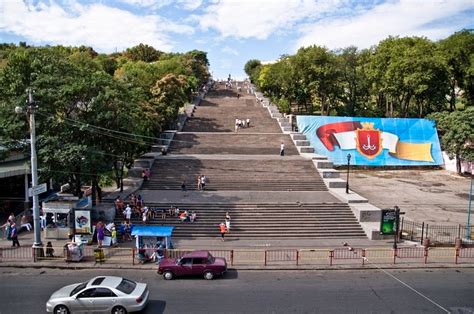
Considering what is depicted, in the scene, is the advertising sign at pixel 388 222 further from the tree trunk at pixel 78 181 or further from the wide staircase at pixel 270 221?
the tree trunk at pixel 78 181

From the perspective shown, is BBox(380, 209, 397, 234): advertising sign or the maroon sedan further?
BBox(380, 209, 397, 234): advertising sign

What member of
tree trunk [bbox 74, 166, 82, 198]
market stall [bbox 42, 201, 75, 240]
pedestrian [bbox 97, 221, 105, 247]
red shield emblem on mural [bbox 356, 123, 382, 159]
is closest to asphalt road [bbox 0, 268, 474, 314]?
pedestrian [bbox 97, 221, 105, 247]

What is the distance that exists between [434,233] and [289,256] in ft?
Answer: 32.8

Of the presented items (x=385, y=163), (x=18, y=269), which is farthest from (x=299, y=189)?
(x=18, y=269)

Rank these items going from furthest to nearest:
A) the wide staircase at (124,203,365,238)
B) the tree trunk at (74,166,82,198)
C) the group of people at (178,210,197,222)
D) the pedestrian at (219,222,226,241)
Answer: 1. the group of people at (178,210,197,222)
2. the wide staircase at (124,203,365,238)
3. the tree trunk at (74,166,82,198)
4. the pedestrian at (219,222,226,241)

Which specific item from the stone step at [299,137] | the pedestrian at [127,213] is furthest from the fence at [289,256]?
the stone step at [299,137]

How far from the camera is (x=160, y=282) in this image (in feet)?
57.6

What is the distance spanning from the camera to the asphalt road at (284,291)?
48.8 ft

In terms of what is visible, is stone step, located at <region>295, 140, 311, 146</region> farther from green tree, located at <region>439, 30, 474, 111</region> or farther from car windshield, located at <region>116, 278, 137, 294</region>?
car windshield, located at <region>116, 278, 137, 294</region>

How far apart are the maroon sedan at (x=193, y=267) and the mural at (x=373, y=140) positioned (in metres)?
28.3

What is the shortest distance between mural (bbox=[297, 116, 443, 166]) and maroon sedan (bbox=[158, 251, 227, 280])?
28.3m

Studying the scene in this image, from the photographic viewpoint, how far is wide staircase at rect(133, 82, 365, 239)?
82.9 feet

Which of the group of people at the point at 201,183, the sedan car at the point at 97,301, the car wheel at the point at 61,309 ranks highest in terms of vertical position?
the group of people at the point at 201,183

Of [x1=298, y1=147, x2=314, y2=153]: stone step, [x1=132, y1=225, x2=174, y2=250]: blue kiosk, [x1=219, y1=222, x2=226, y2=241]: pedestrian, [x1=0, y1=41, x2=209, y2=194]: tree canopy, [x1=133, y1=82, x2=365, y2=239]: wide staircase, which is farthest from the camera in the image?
[x1=298, y1=147, x2=314, y2=153]: stone step
